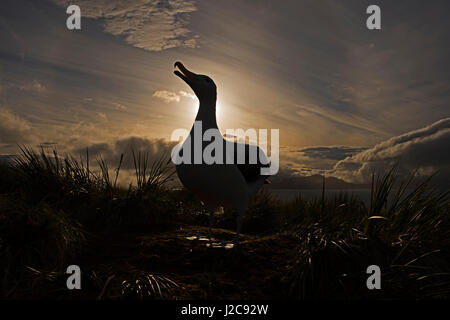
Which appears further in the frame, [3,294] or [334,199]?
[334,199]

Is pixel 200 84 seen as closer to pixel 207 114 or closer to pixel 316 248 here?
pixel 207 114

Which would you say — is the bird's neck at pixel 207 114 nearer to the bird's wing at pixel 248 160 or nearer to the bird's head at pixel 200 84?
the bird's head at pixel 200 84

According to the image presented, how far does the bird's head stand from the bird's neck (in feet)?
0.22

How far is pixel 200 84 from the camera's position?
16.8 ft

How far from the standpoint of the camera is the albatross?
15.3 feet

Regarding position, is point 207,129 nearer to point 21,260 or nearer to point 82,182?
point 21,260

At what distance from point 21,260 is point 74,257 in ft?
2.08

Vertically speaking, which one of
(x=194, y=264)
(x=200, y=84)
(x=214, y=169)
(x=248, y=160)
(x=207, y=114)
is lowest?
(x=194, y=264)

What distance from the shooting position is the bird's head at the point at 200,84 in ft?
16.8

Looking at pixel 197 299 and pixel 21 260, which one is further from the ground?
pixel 21 260

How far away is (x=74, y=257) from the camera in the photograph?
433 cm

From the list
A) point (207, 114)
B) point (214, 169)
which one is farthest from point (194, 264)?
point (207, 114)

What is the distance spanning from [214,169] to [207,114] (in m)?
0.95
